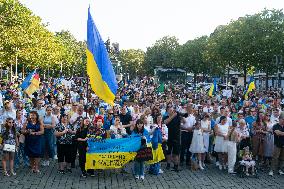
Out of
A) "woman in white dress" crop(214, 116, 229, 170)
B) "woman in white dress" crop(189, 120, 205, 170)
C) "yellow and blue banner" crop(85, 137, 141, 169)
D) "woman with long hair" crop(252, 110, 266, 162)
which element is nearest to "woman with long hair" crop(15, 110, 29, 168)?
"yellow and blue banner" crop(85, 137, 141, 169)

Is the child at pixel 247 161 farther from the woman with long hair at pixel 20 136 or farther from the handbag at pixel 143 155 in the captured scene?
the woman with long hair at pixel 20 136

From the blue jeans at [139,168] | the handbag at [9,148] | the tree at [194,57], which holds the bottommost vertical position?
the blue jeans at [139,168]

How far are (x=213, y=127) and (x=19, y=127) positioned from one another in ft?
19.5

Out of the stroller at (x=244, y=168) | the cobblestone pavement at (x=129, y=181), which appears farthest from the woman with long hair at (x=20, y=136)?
the stroller at (x=244, y=168)

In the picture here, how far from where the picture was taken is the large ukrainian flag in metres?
11.0

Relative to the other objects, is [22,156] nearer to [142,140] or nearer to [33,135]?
[33,135]

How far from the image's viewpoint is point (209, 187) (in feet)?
36.6

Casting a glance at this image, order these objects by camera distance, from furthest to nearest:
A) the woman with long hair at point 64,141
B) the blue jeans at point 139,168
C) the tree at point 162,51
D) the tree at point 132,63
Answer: the tree at point 132,63 < the tree at point 162,51 < the woman with long hair at point 64,141 < the blue jeans at point 139,168

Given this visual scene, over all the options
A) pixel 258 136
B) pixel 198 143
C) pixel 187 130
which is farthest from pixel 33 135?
pixel 258 136

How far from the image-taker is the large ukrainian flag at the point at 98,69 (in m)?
11.0

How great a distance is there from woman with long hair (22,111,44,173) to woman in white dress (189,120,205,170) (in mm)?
4426

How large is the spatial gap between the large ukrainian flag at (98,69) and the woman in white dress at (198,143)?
339 cm

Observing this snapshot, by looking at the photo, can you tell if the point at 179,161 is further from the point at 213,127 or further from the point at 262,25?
the point at 262,25

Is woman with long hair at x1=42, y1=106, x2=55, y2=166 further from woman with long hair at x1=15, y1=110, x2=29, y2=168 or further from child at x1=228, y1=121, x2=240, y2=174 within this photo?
child at x1=228, y1=121, x2=240, y2=174
